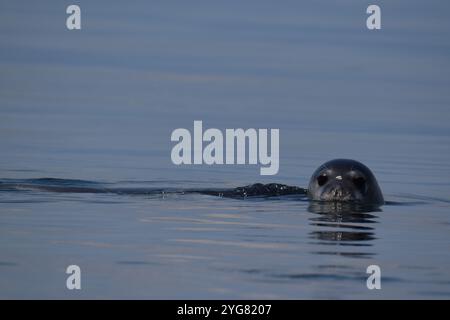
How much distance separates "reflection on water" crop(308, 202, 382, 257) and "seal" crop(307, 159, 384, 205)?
0.44ft

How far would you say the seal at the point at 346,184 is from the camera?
66.2ft

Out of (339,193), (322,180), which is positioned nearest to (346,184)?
(339,193)

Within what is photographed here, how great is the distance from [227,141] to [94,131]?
2.55 meters

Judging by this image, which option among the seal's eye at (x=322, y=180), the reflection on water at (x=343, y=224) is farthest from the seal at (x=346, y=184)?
the reflection on water at (x=343, y=224)

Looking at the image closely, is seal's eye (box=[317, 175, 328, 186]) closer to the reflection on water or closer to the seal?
the seal

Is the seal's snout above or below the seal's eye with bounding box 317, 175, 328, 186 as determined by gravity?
below

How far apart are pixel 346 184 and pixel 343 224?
2059mm

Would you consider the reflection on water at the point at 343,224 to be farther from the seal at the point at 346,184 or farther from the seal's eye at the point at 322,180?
the seal's eye at the point at 322,180

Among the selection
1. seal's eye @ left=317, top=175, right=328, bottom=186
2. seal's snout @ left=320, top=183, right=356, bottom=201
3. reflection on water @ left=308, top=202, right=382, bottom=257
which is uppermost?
seal's eye @ left=317, top=175, right=328, bottom=186

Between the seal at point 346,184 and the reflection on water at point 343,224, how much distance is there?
0.44 ft

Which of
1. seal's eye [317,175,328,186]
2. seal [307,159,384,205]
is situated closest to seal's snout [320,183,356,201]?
seal [307,159,384,205]

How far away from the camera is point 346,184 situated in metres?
20.2

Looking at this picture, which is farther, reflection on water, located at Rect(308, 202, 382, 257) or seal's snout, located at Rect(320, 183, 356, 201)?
seal's snout, located at Rect(320, 183, 356, 201)

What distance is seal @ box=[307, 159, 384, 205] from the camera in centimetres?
2019
